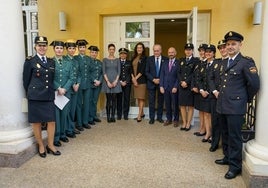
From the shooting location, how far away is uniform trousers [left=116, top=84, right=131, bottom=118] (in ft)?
17.2

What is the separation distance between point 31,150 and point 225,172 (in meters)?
2.32

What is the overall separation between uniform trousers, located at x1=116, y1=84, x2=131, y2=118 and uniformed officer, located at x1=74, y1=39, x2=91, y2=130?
0.80 metres

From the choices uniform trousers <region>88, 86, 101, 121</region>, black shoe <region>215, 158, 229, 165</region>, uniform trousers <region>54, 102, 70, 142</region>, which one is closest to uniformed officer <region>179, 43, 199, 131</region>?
black shoe <region>215, 158, 229, 165</region>

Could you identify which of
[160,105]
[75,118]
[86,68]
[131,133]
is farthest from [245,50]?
[75,118]

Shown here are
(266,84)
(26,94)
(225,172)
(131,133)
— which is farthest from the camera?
(131,133)

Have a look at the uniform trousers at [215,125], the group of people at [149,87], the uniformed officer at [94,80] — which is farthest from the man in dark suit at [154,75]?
the uniform trousers at [215,125]

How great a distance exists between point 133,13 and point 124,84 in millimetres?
1498

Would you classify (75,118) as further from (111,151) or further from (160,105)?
(160,105)

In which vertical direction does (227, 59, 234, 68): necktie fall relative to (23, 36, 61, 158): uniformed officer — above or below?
above

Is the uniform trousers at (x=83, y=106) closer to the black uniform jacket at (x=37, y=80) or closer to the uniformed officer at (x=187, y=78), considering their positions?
the black uniform jacket at (x=37, y=80)

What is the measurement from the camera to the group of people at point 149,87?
8.88 ft

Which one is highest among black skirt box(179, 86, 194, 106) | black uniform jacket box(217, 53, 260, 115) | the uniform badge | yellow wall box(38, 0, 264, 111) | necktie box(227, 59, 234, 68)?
yellow wall box(38, 0, 264, 111)

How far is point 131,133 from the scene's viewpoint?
4410 mm

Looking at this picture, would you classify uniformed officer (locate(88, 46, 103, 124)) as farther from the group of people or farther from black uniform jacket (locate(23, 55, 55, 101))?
black uniform jacket (locate(23, 55, 55, 101))
